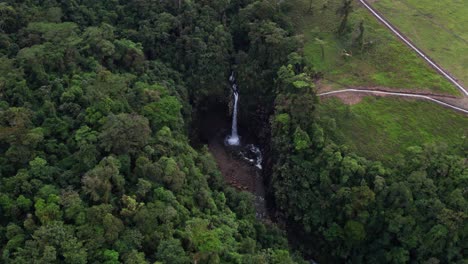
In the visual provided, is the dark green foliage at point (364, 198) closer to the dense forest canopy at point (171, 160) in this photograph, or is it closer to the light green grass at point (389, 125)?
the dense forest canopy at point (171, 160)

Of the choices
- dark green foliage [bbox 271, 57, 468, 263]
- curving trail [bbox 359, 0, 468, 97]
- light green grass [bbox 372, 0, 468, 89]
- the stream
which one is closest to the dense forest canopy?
dark green foliage [bbox 271, 57, 468, 263]

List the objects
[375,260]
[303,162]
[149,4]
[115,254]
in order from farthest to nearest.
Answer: [149,4], [303,162], [375,260], [115,254]

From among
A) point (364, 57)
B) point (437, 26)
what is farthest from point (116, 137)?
point (437, 26)

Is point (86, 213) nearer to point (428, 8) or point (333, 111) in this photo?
point (333, 111)

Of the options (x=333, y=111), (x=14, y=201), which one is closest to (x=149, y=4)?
(x=333, y=111)

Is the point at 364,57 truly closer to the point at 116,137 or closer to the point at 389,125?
the point at 389,125

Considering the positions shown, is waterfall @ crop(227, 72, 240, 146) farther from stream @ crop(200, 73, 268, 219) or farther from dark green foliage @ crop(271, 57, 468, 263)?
dark green foliage @ crop(271, 57, 468, 263)

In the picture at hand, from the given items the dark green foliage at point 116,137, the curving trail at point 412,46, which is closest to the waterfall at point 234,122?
the dark green foliage at point 116,137
